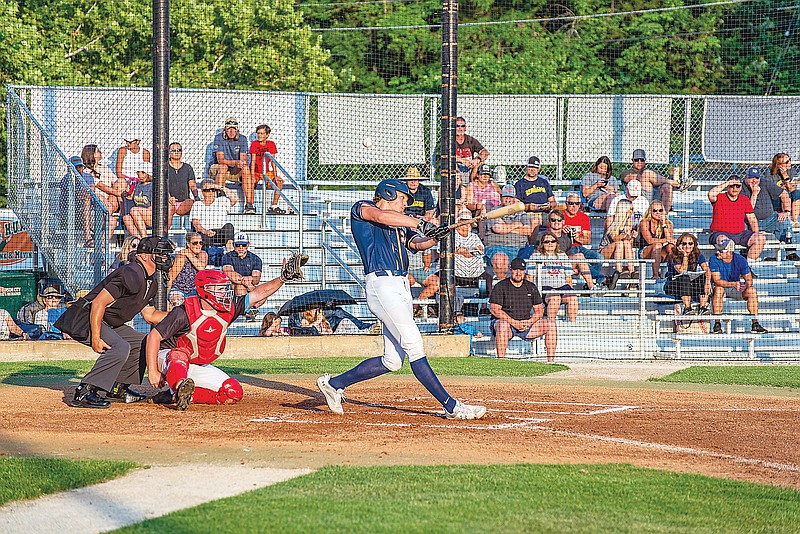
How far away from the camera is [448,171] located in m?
14.7

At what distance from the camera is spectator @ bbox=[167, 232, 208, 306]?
15734mm

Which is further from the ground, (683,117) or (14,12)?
(14,12)

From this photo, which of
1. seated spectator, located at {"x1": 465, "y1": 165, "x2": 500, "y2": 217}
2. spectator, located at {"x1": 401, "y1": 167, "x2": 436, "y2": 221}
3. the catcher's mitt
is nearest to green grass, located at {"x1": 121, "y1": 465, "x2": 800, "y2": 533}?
the catcher's mitt

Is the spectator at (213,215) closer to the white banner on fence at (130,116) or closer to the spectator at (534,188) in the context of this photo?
the white banner on fence at (130,116)

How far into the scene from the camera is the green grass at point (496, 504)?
5.01 meters

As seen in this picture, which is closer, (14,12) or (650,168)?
(650,168)

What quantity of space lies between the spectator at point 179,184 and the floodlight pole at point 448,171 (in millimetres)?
5065

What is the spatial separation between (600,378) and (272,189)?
28.7 feet

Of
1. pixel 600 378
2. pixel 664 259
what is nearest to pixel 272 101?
pixel 664 259

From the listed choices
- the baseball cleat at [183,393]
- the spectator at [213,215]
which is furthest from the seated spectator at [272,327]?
the baseball cleat at [183,393]

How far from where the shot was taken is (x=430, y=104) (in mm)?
20562

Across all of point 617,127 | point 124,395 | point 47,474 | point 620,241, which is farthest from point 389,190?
point 617,127

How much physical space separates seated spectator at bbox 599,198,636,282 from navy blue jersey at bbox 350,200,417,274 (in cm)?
852

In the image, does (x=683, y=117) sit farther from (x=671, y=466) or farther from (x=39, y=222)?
(x=671, y=466)
